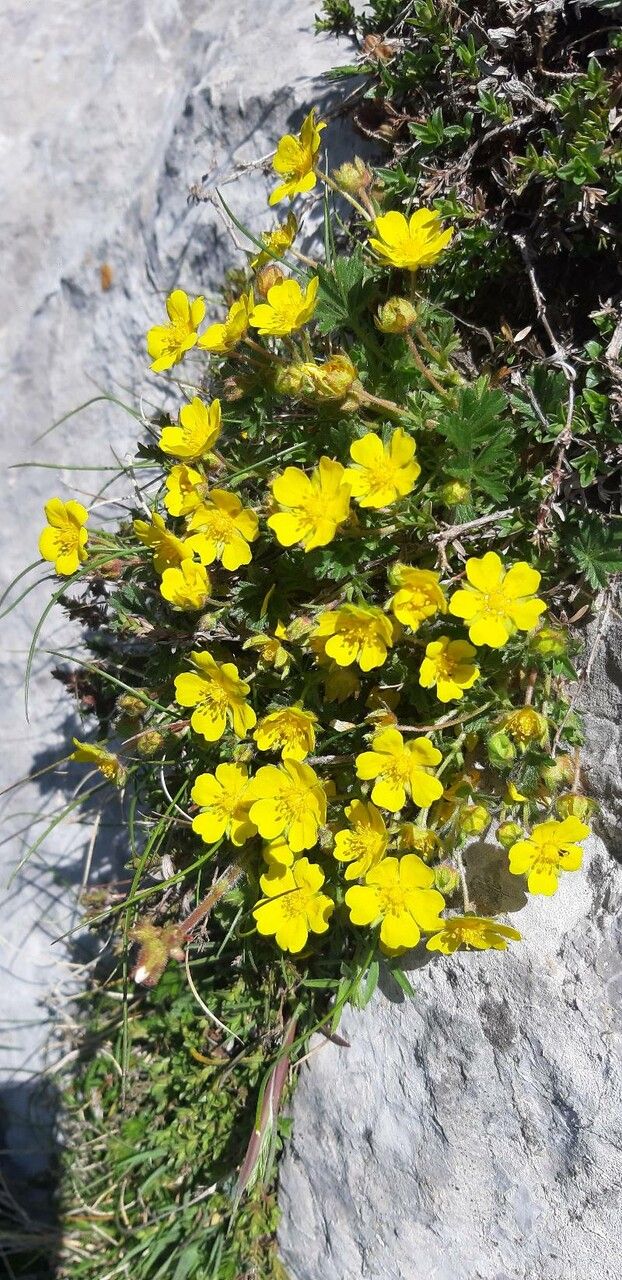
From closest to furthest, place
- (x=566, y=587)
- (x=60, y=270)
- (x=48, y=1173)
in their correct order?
(x=566, y=587), (x=60, y=270), (x=48, y=1173)

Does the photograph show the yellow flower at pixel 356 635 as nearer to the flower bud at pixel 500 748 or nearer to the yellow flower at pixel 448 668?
the yellow flower at pixel 448 668

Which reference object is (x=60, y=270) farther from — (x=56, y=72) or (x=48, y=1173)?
(x=48, y=1173)

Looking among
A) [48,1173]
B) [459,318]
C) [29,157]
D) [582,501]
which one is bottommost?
[48,1173]

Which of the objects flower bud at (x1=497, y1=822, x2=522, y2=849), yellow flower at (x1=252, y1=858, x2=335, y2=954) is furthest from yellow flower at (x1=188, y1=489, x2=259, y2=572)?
flower bud at (x1=497, y1=822, x2=522, y2=849)

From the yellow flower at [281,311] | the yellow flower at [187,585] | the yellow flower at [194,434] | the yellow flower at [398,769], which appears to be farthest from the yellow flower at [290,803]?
the yellow flower at [281,311]

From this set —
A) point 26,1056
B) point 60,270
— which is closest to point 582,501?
point 60,270

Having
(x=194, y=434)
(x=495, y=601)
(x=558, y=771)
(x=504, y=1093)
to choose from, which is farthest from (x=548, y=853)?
(x=194, y=434)

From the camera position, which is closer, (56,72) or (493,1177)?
(493,1177)
